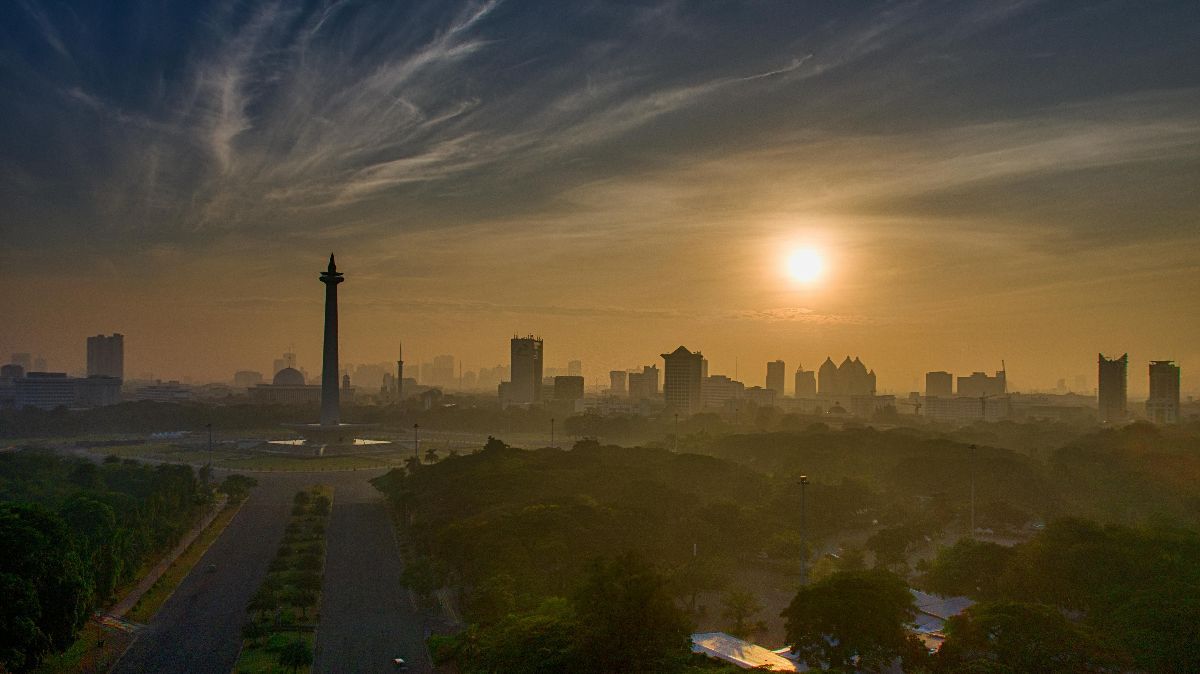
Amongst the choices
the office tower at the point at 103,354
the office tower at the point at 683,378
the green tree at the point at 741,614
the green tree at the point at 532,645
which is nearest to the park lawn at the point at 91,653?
the green tree at the point at 532,645

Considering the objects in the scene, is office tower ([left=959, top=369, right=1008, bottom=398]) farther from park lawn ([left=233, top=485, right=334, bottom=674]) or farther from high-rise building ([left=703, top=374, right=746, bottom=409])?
park lawn ([left=233, top=485, right=334, bottom=674])

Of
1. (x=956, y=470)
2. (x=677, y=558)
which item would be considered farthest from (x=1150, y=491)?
(x=677, y=558)

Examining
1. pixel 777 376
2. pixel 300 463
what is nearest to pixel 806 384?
pixel 777 376

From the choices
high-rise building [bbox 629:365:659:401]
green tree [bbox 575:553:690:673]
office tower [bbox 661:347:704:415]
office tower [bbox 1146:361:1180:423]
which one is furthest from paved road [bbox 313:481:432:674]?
high-rise building [bbox 629:365:659:401]

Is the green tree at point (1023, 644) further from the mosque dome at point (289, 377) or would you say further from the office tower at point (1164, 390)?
the mosque dome at point (289, 377)

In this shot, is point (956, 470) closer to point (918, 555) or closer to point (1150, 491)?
point (1150, 491)
